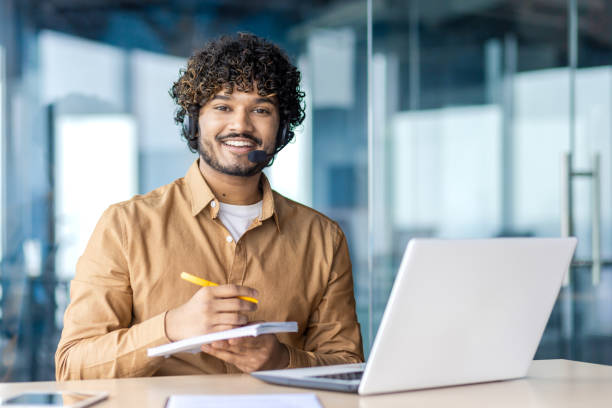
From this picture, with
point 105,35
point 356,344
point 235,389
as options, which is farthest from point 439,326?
point 105,35

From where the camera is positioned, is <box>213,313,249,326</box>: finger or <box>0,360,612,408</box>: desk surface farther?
<box>213,313,249,326</box>: finger

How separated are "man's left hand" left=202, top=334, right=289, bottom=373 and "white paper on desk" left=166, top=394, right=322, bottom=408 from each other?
0.23 metres

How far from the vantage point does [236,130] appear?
184 cm

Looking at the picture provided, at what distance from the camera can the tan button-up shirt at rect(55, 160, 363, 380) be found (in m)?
1.59

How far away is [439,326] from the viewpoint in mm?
1155

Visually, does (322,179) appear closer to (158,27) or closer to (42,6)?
(158,27)

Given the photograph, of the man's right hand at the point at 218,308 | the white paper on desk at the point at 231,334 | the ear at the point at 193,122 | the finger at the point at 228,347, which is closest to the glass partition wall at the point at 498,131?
the ear at the point at 193,122

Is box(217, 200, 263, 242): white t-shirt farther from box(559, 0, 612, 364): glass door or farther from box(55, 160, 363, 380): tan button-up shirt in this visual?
box(559, 0, 612, 364): glass door

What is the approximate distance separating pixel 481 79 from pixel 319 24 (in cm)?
92

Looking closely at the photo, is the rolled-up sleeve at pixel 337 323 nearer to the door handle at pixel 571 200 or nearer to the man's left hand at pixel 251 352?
the man's left hand at pixel 251 352

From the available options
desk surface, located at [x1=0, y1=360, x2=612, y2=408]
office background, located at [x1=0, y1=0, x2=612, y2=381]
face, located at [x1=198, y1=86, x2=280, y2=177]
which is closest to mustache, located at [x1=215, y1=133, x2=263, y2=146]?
face, located at [x1=198, y1=86, x2=280, y2=177]

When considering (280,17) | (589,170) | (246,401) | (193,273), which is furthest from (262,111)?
(280,17)

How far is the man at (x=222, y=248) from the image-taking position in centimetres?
161

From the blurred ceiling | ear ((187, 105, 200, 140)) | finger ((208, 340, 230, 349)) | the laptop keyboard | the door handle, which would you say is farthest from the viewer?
the blurred ceiling
